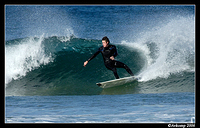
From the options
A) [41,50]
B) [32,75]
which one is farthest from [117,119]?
[41,50]

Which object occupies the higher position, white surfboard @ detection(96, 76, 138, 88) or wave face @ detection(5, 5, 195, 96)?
wave face @ detection(5, 5, 195, 96)

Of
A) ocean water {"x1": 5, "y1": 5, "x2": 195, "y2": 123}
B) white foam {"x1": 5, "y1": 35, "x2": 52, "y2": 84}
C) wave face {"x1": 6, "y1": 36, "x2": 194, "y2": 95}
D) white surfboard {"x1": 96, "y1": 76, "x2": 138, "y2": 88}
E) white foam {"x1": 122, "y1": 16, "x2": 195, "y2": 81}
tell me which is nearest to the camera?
ocean water {"x1": 5, "y1": 5, "x2": 195, "y2": 123}

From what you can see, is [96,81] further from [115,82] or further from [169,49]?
[169,49]

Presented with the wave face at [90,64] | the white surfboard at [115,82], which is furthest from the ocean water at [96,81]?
the white surfboard at [115,82]

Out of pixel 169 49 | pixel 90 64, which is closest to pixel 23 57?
pixel 90 64

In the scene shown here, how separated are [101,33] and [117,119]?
1607cm

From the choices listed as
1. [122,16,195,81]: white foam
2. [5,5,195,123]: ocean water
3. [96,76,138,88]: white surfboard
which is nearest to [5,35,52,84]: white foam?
[5,5,195,123]: ocean water

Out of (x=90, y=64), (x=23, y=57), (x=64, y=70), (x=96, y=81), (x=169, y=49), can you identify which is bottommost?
(x=96, y=81)

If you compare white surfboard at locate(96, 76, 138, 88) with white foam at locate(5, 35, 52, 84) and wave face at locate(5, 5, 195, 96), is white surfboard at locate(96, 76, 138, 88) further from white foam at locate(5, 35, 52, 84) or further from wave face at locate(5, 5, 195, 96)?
white foam at locate(5, 35, 52, 84)

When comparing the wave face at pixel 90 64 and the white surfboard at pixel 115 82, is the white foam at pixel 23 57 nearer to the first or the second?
the wave face at pixel 90 64

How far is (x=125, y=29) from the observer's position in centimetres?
2355

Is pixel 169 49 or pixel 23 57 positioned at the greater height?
pixel 169 49

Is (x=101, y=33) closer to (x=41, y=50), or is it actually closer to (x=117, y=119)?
(x=41, y=50)

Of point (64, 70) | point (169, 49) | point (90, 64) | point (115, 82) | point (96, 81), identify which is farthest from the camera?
point (169, 49)
